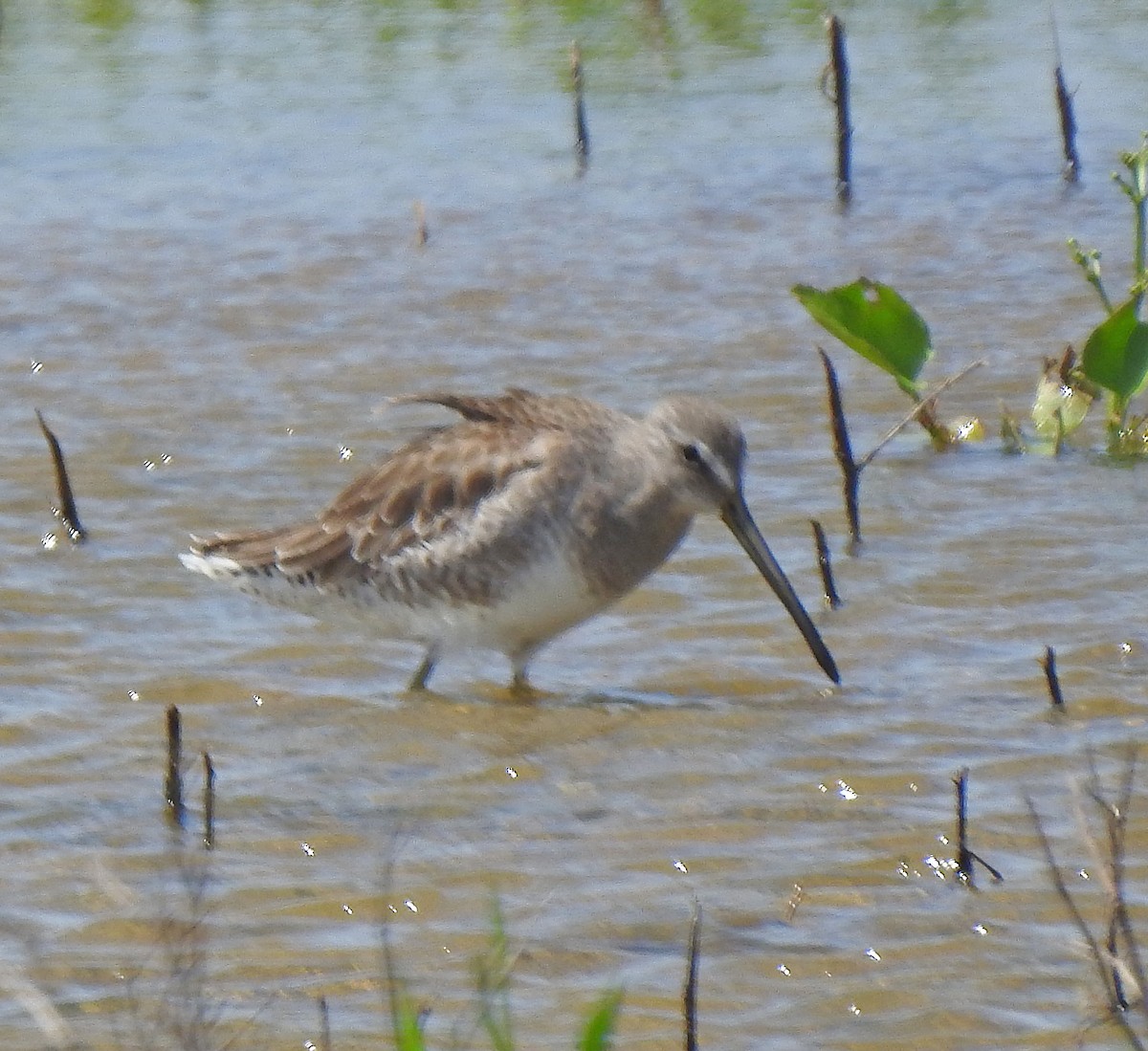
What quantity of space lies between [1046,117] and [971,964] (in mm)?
8988

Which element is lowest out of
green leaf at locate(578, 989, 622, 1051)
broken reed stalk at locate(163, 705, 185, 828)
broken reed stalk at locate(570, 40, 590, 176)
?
broken reed stalk at locate(570, 40, 590, 176)

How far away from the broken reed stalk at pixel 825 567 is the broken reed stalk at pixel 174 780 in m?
1.83

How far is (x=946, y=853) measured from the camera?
14.4ft

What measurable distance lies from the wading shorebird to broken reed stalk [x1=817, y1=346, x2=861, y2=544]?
1.86 ft

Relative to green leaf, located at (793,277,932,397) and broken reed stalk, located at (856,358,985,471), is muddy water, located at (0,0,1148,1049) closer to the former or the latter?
broken reed stalk, located at (856,358,985,471)

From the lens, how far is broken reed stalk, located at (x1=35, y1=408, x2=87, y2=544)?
20.7 feet

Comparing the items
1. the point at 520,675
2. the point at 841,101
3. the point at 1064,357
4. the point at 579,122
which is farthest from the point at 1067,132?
the point at 520,675

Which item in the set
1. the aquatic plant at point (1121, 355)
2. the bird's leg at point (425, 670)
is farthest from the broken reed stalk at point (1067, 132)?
the bird's leg at point (425, 670)

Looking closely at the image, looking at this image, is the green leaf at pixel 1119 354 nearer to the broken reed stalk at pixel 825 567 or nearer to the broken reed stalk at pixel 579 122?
the broken reed stalk at pixel 825 567

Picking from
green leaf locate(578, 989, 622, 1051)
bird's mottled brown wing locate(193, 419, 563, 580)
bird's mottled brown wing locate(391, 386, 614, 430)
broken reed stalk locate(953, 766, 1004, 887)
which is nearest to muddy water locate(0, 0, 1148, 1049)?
broken reed stalk locate(953, 766, 1004, 887)

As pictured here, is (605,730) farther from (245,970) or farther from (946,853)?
(245,970)

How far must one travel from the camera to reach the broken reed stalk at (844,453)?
6.09 metres

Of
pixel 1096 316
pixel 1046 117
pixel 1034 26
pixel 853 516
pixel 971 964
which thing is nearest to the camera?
pixel 971 964

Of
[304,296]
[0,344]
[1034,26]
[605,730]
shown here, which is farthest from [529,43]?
[605,730]
